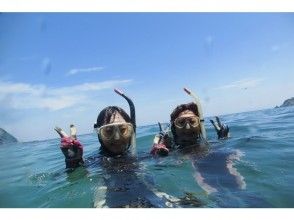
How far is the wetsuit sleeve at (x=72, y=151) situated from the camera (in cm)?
527

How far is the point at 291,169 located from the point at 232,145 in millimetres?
1843

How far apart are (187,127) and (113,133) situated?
1.53 meters

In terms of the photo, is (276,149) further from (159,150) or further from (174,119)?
(159,150)

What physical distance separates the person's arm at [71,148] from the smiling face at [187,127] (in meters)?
2.07

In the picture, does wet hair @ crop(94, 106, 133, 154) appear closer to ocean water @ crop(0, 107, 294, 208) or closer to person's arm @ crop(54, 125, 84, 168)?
ocean water @ crop(0, 107, 294, 208)

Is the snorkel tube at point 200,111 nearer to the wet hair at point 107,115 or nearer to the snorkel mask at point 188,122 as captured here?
the snorkel mask at point 188,122

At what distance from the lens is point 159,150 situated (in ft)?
20.6

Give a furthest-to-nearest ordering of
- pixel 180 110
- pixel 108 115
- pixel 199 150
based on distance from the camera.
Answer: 1. pixel 180 110
2. pixel 199 150
3. pixel 108 115

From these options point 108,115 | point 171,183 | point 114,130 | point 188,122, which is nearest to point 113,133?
point 114,130

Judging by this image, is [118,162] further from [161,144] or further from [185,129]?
[185,129]

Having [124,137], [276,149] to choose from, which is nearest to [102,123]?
[124,137]

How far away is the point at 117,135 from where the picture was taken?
19.3 ft

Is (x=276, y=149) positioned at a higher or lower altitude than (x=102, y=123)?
lower
